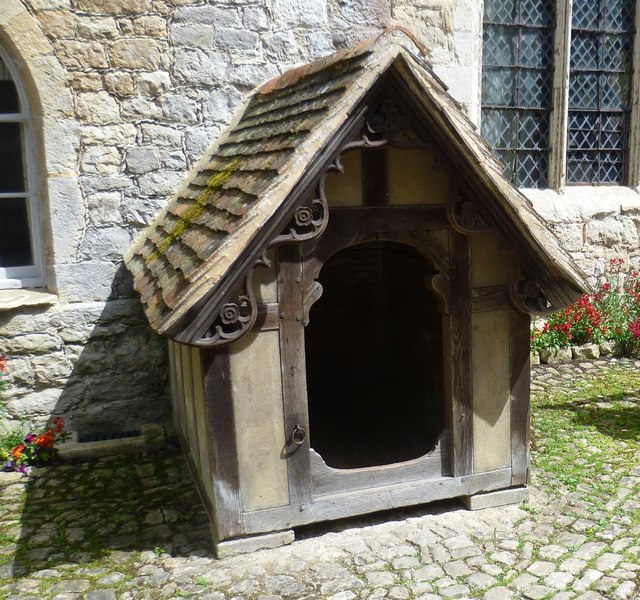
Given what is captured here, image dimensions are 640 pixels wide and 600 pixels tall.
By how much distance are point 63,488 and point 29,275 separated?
173cm

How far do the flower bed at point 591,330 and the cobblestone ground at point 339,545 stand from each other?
2.42 m

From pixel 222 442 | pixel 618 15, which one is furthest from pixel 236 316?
pixel 618 15

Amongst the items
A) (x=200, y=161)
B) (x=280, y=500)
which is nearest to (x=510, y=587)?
(x=280, y=500)

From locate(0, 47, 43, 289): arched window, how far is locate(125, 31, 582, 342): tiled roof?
151cm

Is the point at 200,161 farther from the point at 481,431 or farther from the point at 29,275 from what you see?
the point at 481,431

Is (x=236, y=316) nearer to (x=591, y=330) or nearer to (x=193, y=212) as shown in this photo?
(x=193, y=212)

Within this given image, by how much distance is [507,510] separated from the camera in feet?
13.7

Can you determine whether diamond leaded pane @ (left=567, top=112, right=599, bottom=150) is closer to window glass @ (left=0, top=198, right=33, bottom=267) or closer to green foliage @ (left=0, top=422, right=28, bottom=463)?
window glass @ (left=0, top=198, right=33, bottom=267)

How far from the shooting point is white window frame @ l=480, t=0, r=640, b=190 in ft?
24.9

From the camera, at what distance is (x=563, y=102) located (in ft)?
25.2

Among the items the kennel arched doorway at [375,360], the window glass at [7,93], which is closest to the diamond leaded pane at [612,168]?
the kennel arched doorway at [375,360]

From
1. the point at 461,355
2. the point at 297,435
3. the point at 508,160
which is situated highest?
the point at 508,160

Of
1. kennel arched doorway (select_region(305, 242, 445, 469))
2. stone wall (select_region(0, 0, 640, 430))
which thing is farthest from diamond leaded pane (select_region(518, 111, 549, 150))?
kennel arched doorway (select_region(305, 242, 445, 469))

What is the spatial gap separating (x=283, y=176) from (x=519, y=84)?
509 cm
